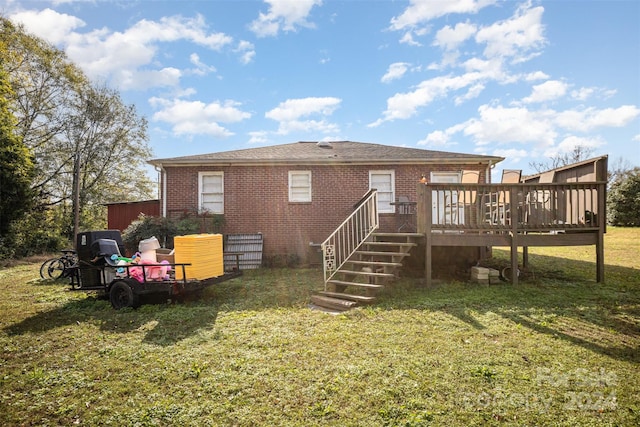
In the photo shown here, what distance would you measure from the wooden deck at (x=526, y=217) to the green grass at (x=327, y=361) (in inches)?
53.8

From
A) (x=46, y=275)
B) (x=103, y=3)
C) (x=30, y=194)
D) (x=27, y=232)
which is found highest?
(x=103, y=3)

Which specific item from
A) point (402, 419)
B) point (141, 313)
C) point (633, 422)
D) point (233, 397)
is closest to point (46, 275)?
point (141, 313)

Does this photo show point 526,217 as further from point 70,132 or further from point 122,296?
point 70,132

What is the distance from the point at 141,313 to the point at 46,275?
6.39 metres

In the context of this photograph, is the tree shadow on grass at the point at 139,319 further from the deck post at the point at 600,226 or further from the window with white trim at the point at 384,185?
the deck post at the point at 600,226

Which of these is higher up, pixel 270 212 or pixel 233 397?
pixel 270 212

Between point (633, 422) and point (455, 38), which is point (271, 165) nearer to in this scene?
point (455, 38)

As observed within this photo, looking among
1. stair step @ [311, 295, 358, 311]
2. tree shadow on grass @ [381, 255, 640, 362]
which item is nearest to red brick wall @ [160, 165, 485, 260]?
tree shadow on grass @ [381, 255, 640, 362]

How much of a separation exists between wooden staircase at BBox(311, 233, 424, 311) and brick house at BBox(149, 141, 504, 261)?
3.13 meters

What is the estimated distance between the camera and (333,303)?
591 centimetres

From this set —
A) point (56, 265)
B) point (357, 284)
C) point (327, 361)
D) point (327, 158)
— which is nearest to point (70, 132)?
point (56, 265)

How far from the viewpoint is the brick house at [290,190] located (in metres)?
10.9

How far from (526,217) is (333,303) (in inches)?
196

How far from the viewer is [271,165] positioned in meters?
11.1
